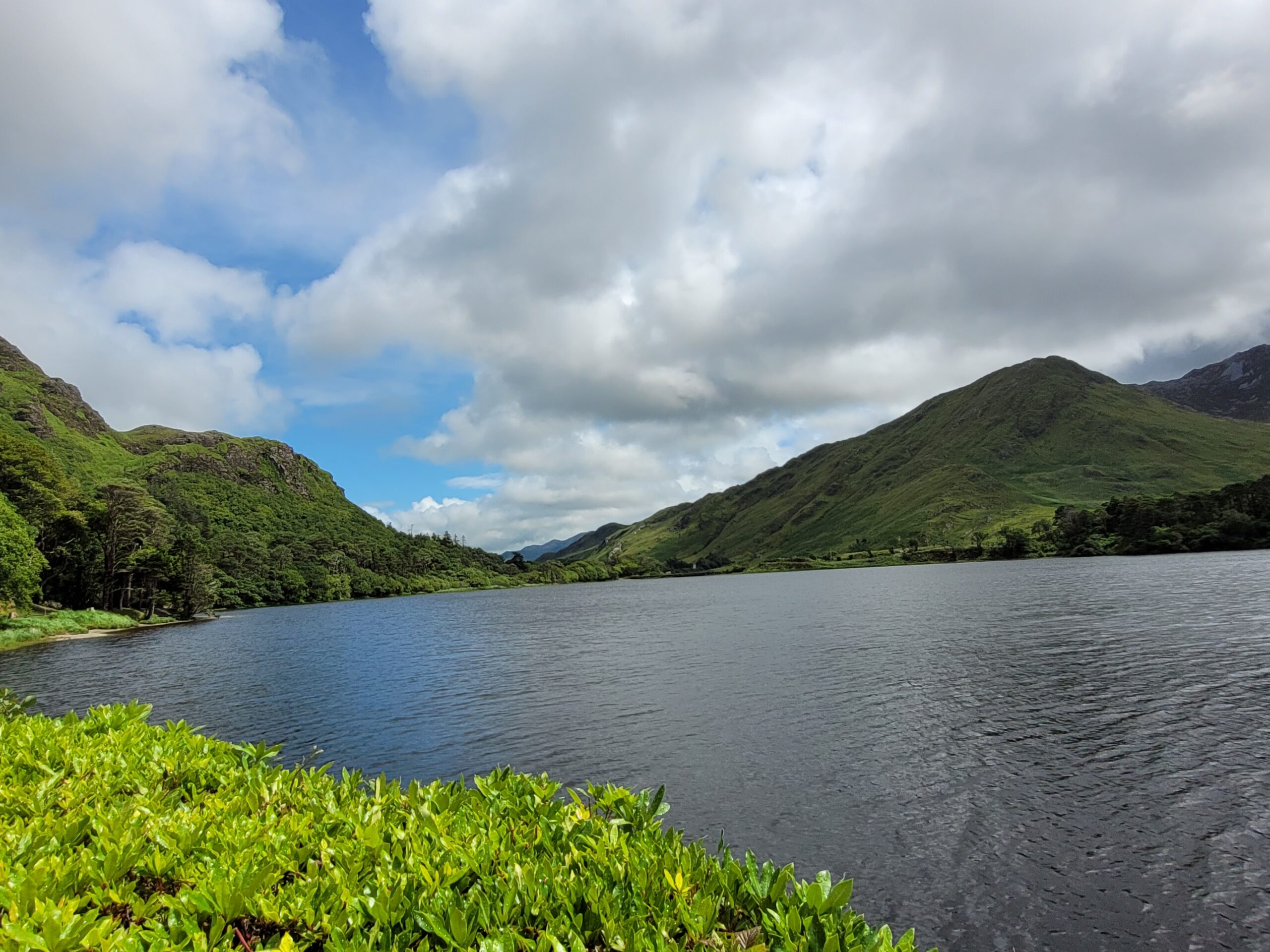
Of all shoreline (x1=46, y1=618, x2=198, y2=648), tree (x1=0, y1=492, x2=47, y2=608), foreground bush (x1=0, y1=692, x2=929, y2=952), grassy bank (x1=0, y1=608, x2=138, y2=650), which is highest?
tree (x1=0, y1=492, x2=47, y2=608)

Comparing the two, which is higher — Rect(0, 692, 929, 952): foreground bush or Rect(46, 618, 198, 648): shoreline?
Rect(0, 692, 929, 952): foreground bush

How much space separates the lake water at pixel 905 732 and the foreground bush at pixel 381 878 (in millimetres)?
11924

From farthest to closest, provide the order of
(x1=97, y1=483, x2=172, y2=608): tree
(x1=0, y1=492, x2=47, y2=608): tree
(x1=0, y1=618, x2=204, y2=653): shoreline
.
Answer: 1. (x1=97, y1=483, x2=172, y2=608): tree
2. (x1=0, y1=492, x2=47, y2=608): tree
3. (x1=0, y1=618, x2=204, y2=653): shoreline

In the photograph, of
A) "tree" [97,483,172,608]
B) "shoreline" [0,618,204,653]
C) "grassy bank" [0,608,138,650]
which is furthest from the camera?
"tree" [97,483,172,608]

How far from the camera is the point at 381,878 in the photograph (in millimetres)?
6242

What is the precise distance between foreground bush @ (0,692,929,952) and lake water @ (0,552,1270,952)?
11.9 meters

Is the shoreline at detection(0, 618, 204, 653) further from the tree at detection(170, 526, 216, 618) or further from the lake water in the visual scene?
the tree at detection(170, 526, 216, 618)

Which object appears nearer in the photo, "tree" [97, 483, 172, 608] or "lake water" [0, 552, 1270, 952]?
"lake water" [0, 552, 1270, 952]

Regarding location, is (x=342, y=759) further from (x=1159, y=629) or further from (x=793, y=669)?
(x=1159, y=629)

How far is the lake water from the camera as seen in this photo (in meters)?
16.6

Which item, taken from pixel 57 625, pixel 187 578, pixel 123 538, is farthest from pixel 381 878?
pixel 187 578

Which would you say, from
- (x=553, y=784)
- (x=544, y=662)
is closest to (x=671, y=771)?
(x=553, y=784)

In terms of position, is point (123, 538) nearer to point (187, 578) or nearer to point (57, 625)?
point (187, 578)

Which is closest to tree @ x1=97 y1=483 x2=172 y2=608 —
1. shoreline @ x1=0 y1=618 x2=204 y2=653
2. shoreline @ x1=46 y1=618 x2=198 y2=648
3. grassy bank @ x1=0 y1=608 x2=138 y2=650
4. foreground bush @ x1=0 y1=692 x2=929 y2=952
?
shoreline @ x1=46 y1=618 x2=198 y2=648
